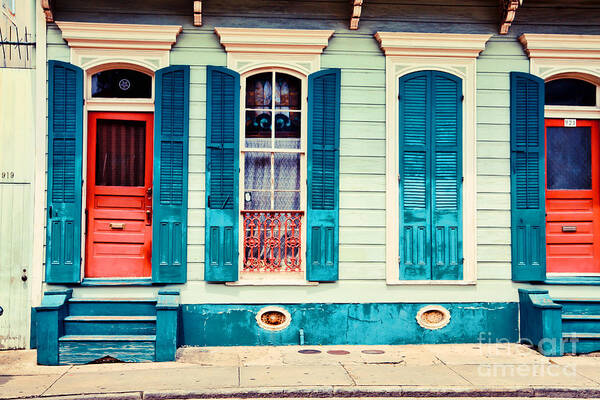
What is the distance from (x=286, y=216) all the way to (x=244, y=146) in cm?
104

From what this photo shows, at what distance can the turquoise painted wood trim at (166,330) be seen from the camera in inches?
290

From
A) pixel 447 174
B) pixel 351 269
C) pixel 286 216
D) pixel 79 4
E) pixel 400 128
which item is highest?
pixel 79 4

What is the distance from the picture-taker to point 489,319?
827 cm

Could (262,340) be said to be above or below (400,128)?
below

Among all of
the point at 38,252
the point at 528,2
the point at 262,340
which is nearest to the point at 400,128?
the point at 528,2

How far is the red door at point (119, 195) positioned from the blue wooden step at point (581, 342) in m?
5.22

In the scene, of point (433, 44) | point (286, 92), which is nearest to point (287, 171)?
point (286, 92)

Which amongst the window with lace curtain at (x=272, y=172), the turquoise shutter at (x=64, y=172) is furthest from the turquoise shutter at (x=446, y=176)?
the turquoise shutter at (x=64, y=172)

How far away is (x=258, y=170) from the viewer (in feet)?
27.3

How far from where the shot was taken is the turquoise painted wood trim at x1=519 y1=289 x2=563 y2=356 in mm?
7754

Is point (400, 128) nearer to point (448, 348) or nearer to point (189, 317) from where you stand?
point (448, 348)

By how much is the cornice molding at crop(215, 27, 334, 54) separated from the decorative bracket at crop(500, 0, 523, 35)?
2203mm

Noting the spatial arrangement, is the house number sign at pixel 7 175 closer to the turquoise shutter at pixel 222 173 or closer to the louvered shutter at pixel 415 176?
the turquoise shutter at pixel 222 173

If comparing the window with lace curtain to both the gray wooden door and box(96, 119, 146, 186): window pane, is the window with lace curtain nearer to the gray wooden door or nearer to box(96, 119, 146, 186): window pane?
box(96, 119, 146, 186): window pane
